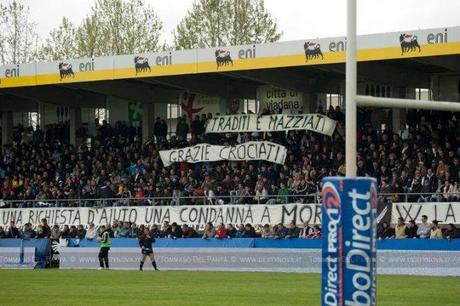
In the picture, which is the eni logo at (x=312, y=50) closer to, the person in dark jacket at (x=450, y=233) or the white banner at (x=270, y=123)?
the white banner at (x=270, y=123)

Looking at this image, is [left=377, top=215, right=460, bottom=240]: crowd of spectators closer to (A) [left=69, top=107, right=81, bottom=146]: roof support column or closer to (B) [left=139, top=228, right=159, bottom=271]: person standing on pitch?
(B) [left=139, top=228, right=159, bottom=271]: person standing on pitch

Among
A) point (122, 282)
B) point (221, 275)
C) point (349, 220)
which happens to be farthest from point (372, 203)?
point (221, 275)

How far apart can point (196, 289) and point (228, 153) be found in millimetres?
17253

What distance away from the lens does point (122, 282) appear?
29.9 metres

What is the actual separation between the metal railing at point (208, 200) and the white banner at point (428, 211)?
1.13 ft

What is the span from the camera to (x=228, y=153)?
143 ft

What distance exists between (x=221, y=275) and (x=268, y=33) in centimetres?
4120

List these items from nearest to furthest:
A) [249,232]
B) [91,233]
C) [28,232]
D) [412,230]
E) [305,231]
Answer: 1. [412,230]
2. [305,231]
3. [249,232]
4. [91,233]
5. [28,232]

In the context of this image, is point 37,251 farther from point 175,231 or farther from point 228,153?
point 228,153

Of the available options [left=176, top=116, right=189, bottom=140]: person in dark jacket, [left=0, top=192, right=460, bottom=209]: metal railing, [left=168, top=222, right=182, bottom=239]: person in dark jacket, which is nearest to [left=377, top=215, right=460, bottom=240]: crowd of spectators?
[left=0, top=192, right=460, bottom=209]: metal railing

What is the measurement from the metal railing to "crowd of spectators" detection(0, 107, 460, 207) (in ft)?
0.14

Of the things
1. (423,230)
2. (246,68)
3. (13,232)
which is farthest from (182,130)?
(423,230)

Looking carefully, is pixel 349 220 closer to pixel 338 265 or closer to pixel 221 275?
pixel 338 265

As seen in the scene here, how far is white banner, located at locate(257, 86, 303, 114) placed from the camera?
4612cm
